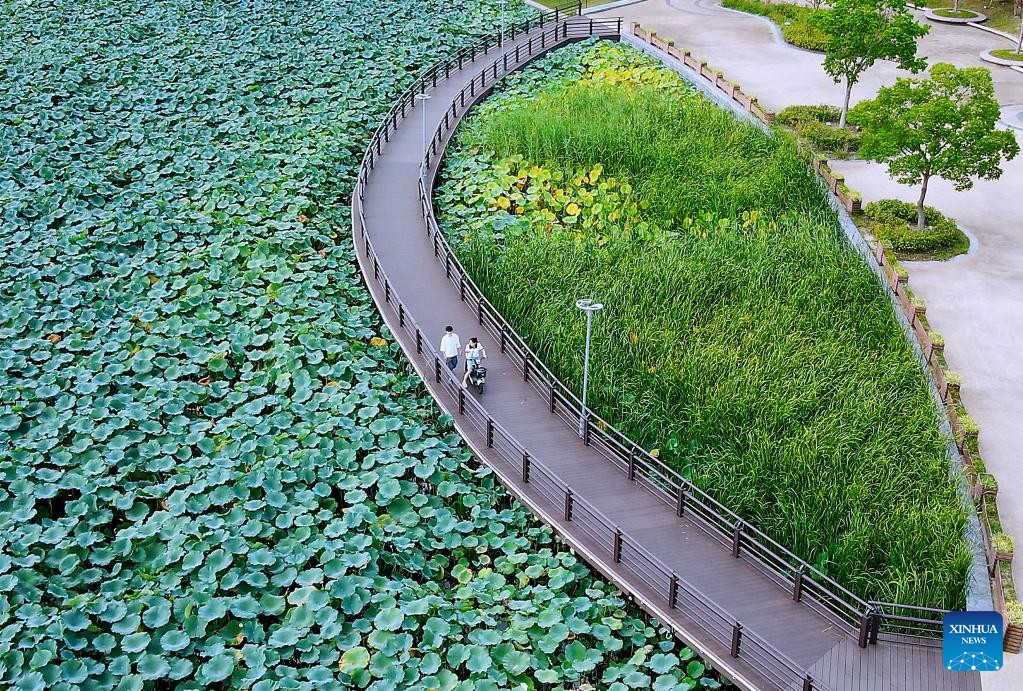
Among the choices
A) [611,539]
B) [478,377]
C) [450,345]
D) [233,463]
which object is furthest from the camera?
[450,345]

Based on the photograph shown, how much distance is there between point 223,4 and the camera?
35844 mm

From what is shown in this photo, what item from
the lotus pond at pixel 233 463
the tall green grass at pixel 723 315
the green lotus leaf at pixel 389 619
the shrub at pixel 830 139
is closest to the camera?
the lotus pond at pixel 233 463

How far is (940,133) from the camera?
70.4 ft

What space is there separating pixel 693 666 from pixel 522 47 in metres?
24.6

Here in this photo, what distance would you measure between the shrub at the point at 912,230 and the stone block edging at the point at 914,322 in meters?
0.50

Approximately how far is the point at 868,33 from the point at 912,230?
290 inches

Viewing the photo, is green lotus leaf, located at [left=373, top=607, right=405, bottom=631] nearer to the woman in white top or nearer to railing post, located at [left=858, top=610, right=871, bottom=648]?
the woman in white top

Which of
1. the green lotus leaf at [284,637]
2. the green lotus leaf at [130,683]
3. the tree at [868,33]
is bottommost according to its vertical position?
the green lotus leaf at [130,683]

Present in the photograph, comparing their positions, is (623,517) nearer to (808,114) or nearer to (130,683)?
Answer: (130,683)

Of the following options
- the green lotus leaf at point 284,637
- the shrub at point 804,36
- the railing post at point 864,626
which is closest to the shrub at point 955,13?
the shrub at point 804,36

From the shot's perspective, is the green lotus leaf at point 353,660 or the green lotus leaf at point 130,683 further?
the green lotus leaf at point 353,660

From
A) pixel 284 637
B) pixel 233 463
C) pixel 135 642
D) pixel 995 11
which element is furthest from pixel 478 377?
pixel 995 11

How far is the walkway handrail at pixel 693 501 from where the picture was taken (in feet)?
39.5

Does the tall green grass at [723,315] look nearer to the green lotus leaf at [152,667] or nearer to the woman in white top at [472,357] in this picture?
the woman in white top at [472,357]
